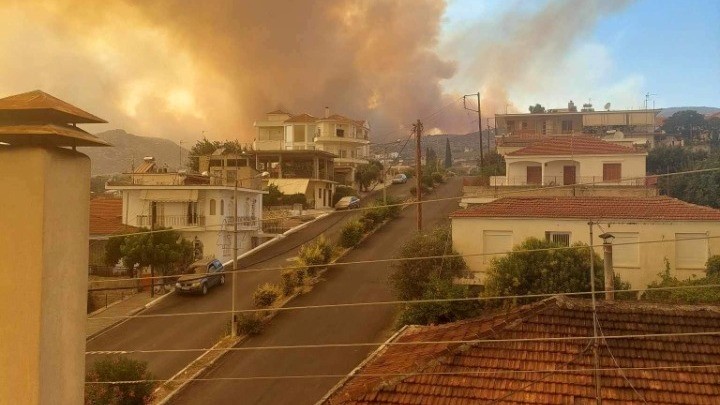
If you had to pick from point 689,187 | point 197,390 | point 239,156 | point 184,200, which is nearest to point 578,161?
point 689,187

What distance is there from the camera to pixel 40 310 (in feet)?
10.7

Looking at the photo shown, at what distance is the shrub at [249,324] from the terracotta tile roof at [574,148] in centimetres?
2042

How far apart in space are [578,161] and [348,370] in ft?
72.0

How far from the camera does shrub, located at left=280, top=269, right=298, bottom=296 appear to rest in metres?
26.6

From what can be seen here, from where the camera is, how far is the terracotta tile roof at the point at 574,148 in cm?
3491

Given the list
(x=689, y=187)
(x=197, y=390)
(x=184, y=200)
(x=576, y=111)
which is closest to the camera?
(x=197, y=390)

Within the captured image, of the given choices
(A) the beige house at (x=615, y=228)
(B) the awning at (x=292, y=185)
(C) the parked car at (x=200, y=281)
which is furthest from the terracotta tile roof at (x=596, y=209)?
(B) the awning at (x=292, y=185)

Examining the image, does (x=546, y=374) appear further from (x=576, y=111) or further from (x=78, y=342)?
(x=576, y=111)

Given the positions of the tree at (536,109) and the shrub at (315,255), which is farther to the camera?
the tree at (536,109)

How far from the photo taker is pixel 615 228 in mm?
23594

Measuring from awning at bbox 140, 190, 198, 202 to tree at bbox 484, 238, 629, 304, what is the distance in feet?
65.5

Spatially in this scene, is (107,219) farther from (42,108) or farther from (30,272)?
(30,272)

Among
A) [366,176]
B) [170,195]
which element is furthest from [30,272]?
[366,176]

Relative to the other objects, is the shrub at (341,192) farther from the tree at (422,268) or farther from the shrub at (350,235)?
the tree at (422,268)
